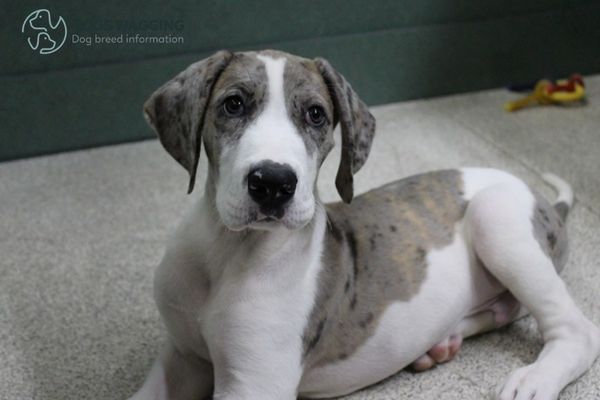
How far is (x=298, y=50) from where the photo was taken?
160 inches

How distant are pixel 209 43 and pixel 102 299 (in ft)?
5.57

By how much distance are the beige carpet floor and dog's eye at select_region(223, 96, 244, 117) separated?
831 mm

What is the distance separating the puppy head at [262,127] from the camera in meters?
1.69

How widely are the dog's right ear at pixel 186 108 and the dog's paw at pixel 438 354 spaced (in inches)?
32.2

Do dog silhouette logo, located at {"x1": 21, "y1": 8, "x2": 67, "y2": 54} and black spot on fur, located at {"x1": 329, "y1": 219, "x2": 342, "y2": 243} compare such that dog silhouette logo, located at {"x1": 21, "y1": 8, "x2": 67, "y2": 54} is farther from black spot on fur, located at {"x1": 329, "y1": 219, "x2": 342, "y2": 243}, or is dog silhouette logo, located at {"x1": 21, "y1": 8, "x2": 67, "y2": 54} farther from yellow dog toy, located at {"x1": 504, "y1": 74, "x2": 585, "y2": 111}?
yellow dog toy, located at {"x1": 504, "y1": 74, "x2": 585, "y2": 111}

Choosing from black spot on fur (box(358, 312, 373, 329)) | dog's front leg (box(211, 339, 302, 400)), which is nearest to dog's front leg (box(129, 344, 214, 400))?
dog's front leg (box(211, 339, 302, 400))

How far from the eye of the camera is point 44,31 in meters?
3.65

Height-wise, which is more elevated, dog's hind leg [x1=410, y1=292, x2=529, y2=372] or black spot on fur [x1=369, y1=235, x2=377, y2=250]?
black spot on fur [x1=369, y1=235, x2=377, y2=250]

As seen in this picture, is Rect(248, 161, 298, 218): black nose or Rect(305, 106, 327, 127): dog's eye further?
Rect(305, 106, 327, 127): dog's eye

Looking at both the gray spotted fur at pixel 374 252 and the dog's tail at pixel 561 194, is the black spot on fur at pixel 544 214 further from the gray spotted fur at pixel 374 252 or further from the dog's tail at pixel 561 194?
the dog's tail at pixel 561 194

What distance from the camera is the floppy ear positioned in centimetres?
195

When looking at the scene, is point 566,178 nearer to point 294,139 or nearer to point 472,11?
point 472,11

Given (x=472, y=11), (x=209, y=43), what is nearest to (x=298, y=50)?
(x=209, y=43)

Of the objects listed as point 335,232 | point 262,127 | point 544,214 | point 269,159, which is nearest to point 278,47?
point 544,214
